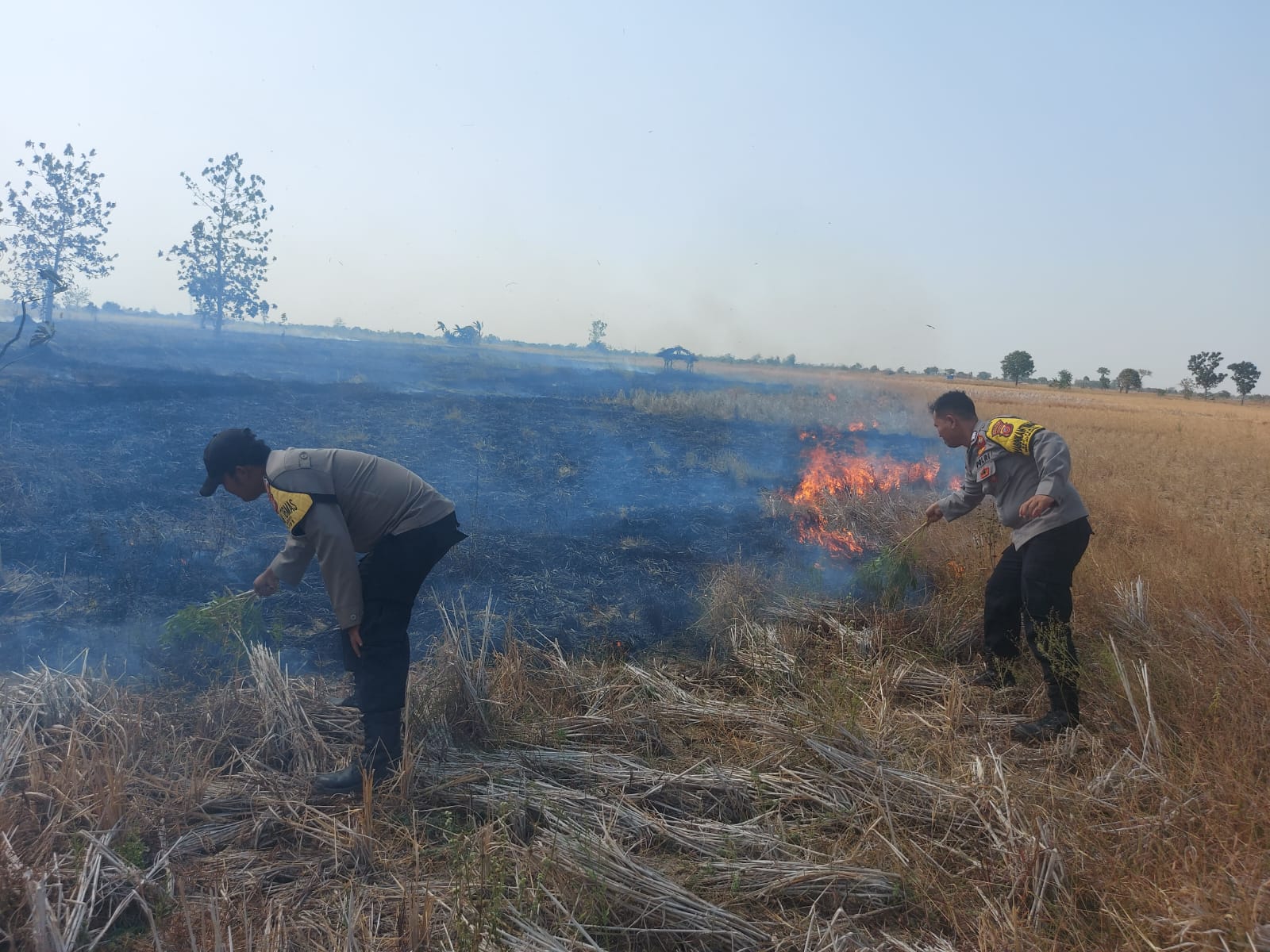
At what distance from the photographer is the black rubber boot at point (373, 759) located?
324 centimetres

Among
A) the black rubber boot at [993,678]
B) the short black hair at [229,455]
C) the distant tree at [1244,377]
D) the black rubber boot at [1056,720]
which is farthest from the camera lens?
the distant tree at [1244,377]

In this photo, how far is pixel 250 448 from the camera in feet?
Answer: 10.2

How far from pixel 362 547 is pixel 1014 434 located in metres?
3.66

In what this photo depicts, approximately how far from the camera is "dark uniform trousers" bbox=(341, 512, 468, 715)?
3.30 m

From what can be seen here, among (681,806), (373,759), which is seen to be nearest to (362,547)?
(373,759)

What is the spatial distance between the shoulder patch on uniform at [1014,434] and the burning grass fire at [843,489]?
3050 millimetres

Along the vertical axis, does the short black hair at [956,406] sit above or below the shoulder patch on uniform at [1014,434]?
above

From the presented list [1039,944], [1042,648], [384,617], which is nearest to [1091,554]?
[1042,648]

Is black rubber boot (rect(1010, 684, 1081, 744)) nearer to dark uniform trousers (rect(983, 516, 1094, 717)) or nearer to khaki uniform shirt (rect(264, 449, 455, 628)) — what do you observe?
dark uniform trousers (rect(983, 516, 1094, 717))

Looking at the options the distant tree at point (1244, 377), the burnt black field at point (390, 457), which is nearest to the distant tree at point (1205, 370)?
the distant tree at point (1244, 377)

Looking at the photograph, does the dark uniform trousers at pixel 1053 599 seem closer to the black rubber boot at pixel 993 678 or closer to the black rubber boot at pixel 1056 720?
the black rubber boot at pixel 1056 720

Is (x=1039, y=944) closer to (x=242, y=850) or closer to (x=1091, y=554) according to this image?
(x=242, y=850)

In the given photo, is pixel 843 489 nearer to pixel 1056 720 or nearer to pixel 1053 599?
pixel 1053 599

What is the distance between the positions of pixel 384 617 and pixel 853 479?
740 centimetres
